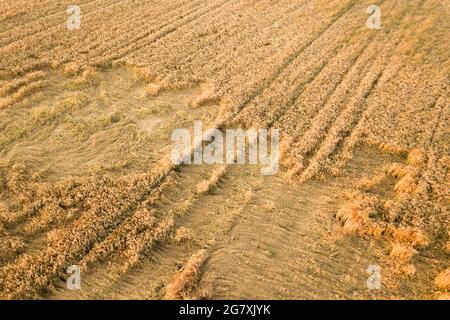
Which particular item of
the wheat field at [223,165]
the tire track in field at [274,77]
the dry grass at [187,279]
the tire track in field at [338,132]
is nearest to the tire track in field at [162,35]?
the wheat field at [223,165]

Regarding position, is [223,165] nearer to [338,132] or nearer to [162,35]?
[338,132]

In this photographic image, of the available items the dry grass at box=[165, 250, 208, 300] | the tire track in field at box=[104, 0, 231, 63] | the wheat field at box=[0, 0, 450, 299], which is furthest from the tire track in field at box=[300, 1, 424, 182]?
the tire track in field at box=[104, 0, 231, 63]

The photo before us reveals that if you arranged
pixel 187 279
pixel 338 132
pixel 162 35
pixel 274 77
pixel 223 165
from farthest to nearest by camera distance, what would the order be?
pixel 162 35 → pixel 274 77 → pixel 338 132 → pixel 223 165 → pixel 187 279

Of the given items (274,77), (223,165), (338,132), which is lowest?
(223,165)

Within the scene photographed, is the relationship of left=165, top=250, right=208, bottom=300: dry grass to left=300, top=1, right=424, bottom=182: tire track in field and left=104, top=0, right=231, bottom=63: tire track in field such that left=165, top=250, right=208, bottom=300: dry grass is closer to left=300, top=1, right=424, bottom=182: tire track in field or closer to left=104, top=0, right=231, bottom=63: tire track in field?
left=300, top=1, right=424, bottom=182: tire track in field

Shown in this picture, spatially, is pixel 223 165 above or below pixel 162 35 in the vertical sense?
below

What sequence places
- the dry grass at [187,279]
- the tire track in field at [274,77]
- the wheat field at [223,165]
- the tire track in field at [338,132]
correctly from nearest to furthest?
the dry grass at [187,279] → the wheat field at [223,165] → the tire track in field at [338,132] → the tire track in field at [274,77]

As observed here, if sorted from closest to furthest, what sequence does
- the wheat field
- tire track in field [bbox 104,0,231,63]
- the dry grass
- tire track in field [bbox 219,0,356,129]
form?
1. the dry grass
2. the wheat field
3. tire track in field [bbox 219,0,356,129]
4. tire track in field [bbox 104,0,231,63]

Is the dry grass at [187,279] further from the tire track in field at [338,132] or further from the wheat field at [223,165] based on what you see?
the tire track in field at [338,132]

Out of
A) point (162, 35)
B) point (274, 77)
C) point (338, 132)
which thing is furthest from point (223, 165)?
point (162, 35)
